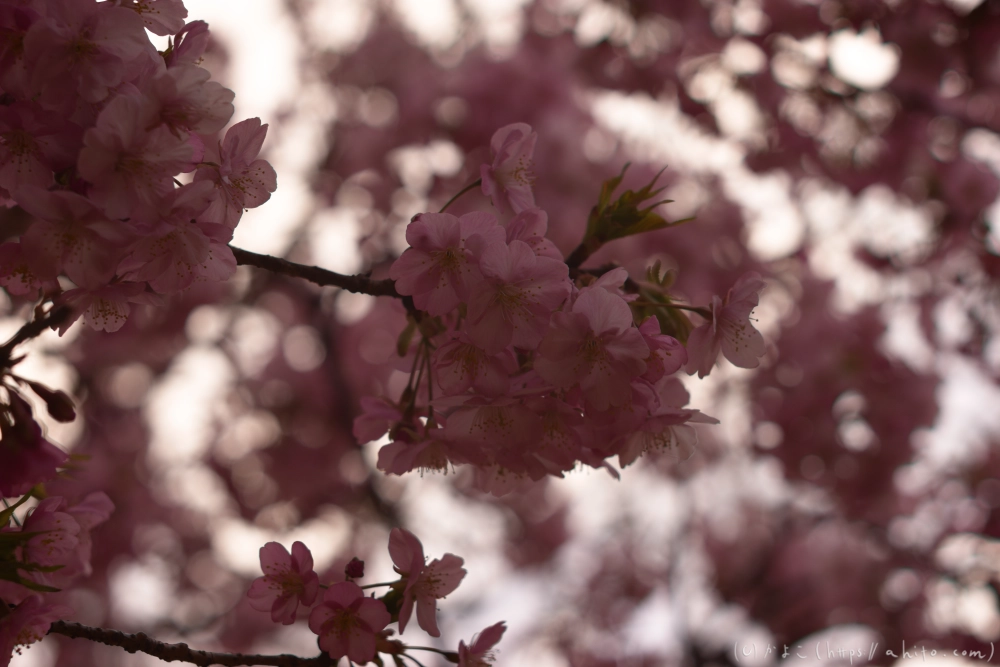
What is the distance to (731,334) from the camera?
3.70 feet

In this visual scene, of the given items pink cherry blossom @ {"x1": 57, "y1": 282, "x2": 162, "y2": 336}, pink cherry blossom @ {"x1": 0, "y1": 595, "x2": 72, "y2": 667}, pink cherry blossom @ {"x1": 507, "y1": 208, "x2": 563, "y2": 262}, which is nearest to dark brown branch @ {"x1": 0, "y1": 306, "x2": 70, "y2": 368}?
pink cherry blossom @ {"x1": 57, "y1": 282, "x2": 162, "y2": 336}

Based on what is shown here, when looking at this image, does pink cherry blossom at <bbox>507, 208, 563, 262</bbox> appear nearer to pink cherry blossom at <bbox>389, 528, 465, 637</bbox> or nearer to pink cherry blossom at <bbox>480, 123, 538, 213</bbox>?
pink cherry blossom at <bbox>480, 123, 538, 213</bbox>

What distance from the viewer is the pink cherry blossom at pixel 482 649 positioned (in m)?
1.18

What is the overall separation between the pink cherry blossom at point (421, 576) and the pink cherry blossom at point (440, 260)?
378 mm

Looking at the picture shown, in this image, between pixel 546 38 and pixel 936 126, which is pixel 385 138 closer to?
pixel 546 38

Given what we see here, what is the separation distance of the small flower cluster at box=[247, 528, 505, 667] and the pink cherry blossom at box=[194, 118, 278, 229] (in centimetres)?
51

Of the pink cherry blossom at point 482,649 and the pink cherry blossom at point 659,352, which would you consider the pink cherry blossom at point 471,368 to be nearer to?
the pink cherry blossom at point 659,352

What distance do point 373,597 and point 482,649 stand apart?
8.5 inches

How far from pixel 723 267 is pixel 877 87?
1.57 m

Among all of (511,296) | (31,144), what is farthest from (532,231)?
(31,144)

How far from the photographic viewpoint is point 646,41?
4.26 meters

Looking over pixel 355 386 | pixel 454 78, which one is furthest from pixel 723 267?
pixel 355 386

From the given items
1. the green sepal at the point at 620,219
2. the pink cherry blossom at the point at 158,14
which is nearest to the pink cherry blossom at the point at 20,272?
the pink cherry blossom at the point at 158,14

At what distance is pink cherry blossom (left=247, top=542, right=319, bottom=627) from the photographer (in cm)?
113
